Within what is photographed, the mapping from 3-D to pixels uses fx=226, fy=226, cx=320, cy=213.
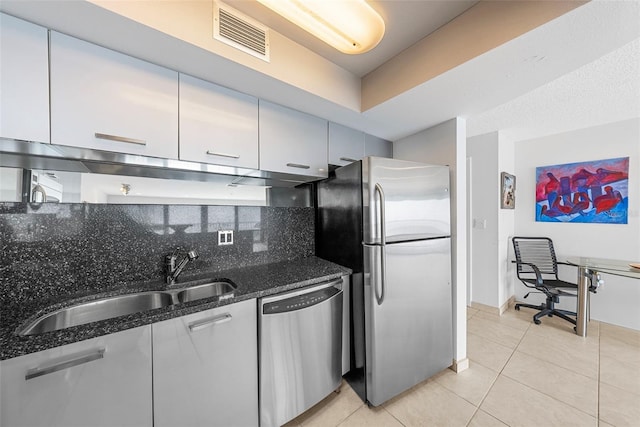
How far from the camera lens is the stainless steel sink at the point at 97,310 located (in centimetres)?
110

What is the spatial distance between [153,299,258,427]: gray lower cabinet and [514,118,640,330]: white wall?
392 cm

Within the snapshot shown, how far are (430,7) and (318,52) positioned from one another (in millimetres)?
673

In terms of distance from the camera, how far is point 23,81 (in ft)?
3.10

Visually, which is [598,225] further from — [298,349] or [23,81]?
[23,81]

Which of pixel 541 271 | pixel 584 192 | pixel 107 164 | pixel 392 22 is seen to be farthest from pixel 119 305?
pixel 584 192

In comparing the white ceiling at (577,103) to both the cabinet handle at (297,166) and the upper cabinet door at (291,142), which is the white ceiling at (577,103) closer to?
the upper cabinet door at (291,142)

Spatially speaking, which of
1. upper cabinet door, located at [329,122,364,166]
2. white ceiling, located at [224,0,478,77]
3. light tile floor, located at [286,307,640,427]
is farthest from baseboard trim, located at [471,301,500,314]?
Answer: white ceiling, located at [224,0,478,77]

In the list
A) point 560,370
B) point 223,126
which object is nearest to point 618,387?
point 560,370

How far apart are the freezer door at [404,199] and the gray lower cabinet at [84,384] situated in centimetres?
138

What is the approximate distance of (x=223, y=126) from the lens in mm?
1433

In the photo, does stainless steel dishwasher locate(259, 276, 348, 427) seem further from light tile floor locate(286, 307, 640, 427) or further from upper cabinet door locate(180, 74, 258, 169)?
upper cabinet door locate(180, 74, 258, 169)

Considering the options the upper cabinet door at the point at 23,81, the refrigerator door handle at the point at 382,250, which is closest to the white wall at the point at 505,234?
the refrigerator door handle at the point at 382,250

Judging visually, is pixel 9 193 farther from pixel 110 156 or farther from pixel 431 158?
pixel 431 158

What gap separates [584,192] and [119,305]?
15.7ft
